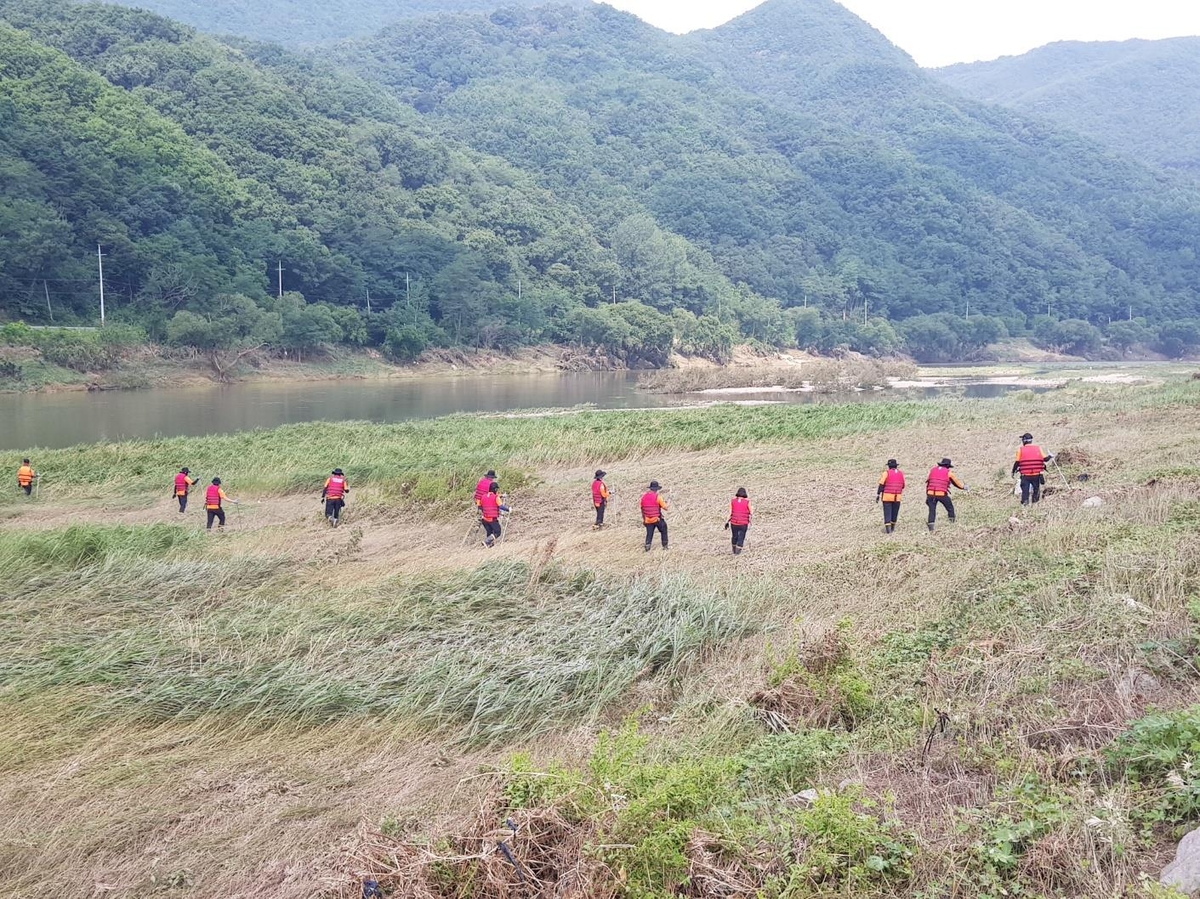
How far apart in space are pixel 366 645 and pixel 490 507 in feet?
18.6

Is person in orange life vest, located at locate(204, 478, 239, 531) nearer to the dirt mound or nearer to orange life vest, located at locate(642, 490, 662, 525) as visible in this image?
orange life vest, located at locate(642, 490, 662, 525)

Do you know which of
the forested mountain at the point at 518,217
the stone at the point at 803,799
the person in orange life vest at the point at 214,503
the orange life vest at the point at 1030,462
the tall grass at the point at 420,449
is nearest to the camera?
the stone at the point at 803,799

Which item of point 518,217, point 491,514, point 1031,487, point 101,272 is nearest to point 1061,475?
point 1031,487

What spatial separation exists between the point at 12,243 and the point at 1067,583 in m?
69.1

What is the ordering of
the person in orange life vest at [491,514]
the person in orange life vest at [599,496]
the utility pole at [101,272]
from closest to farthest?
the person in orange life vest at [491,514]
the person in orange life vest at [599,496]
the utility pole at [101,272]

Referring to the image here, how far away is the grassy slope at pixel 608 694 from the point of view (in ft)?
15.1

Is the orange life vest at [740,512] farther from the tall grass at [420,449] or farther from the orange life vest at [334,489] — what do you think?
the orange life vest at [334,489]

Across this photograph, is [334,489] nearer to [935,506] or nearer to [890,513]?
[890,513]

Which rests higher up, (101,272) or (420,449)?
(101,272)

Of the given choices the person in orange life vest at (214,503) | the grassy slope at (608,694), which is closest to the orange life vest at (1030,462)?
the grassy slope at (608,694)

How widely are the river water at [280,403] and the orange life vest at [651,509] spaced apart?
26.3 m

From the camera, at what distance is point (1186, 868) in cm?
383

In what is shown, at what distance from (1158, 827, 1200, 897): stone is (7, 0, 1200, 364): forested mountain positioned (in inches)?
2542

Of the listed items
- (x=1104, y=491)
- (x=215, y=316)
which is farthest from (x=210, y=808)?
(x=215, y=316)
